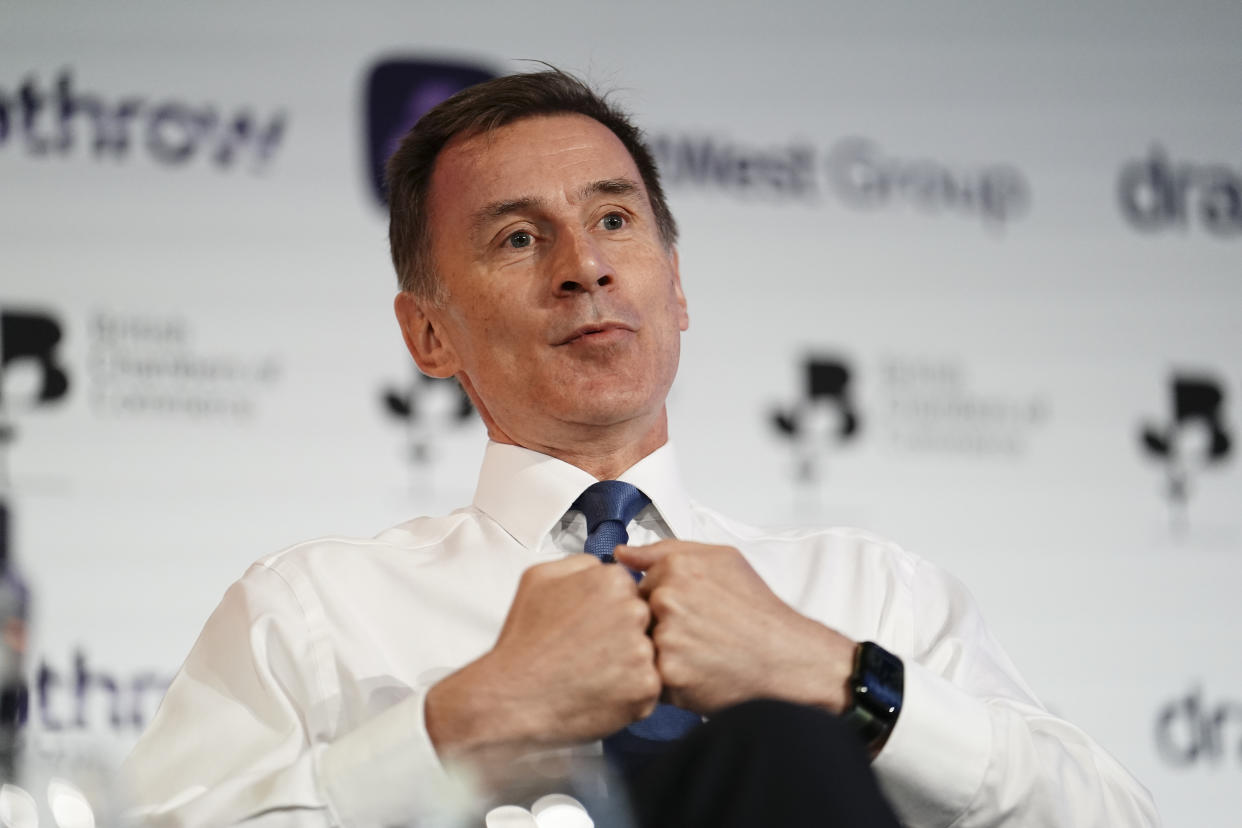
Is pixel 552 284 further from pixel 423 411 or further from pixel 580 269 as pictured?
pixel 423 411

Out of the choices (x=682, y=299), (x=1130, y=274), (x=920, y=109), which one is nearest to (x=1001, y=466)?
(x=1130, y=274)

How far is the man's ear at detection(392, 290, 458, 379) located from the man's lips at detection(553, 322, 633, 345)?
9.9 inches

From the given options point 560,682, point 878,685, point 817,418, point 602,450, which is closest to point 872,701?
point 878,685

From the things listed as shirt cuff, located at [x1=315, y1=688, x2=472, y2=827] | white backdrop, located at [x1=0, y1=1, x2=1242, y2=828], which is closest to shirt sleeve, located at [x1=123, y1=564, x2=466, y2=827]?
shirt cuff, located at [x1=315, y1=688, x2=472, y2=827]

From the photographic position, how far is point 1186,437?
10.6ft

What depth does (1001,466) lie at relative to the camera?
3.07m

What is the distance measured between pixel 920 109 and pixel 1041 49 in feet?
1.25

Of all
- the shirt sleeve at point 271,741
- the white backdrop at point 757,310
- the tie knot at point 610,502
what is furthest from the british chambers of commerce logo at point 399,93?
the shirt sleeve at point 271,741

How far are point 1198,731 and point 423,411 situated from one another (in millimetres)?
1798

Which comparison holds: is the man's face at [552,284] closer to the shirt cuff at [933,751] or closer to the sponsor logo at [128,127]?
the shirt cuff at [933,751]

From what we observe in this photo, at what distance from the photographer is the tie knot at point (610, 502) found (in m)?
1.67

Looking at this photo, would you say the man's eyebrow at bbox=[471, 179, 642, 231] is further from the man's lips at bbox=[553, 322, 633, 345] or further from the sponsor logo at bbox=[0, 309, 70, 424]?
the sponsor logo at bbox=[0, 309, 70, 424]

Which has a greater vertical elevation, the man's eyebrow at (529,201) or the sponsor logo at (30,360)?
the man's eyebrow at (529,201)

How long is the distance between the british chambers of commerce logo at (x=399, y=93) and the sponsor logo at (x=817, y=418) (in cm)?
93
